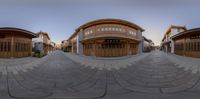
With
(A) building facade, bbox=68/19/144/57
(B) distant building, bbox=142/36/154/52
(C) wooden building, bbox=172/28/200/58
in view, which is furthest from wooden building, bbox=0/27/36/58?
(C) wooden building, bbox=172/28/200/58

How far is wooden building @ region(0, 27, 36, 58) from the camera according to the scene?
1700cm

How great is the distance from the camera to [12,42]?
17.5m

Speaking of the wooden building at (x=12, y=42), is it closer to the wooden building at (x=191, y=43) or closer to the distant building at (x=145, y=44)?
the distant building at (x=145, y=44)

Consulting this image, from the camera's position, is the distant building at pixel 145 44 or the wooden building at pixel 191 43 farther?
the distant building at pixel 145 44

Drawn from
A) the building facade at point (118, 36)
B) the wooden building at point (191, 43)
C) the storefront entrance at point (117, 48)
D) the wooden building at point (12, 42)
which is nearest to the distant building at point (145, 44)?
the building facade at point (118, 36)

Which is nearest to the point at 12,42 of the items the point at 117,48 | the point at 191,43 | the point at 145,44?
the point at 117,48

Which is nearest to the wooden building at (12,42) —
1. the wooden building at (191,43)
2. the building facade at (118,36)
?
the building facade at (118,36)

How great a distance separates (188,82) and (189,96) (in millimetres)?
1937

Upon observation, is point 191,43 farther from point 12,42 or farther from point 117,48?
point 12,42

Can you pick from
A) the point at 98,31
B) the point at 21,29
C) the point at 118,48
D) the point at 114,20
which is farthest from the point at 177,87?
the point at 21,29

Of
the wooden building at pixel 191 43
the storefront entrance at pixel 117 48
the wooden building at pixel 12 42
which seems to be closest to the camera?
the storefront entrance at pixel 117 48

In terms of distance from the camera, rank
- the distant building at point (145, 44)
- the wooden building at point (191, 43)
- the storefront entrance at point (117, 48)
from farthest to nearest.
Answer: the distant building at point (145, 44) < the wooden building at point (191, 43) < the storefront entrance at point (117, 48)

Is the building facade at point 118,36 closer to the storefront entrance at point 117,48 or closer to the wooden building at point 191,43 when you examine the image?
the storefront entrance at point 117,48

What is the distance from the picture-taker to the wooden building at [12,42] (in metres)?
17.0
